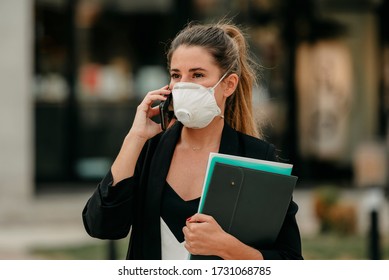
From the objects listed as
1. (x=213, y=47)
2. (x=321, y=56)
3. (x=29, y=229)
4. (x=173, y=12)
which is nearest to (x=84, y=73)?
(x=173, y=12)

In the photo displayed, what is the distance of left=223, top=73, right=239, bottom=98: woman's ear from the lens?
9.41 ft

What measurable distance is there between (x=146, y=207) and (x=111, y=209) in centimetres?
12

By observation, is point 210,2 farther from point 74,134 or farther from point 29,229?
point 29,229

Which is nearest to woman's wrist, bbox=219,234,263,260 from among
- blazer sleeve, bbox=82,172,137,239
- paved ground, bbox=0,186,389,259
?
blazer sleeve, bbox=82,172,137,239

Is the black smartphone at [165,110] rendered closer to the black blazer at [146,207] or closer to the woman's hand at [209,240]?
the black blazer at [146,207]

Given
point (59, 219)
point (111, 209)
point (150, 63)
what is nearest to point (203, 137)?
point (111, 209)

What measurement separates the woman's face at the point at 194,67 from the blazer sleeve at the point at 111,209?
1.16 ft

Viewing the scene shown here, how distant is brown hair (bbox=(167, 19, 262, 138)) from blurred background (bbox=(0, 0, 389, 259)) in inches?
301

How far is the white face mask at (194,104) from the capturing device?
2.74 m

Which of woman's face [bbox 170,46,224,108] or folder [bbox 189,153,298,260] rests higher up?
woman's face [bbox 170,46,224,108]

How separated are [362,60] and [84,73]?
434 centimetres

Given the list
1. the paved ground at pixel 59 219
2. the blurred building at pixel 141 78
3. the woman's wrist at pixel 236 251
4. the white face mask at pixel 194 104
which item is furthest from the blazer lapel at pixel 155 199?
the blurred building at pixel 141 78

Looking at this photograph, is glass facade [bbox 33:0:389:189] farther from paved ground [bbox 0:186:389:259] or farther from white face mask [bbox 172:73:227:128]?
white face mask [bbox 172:73:227:128]
